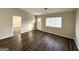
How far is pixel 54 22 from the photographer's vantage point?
7.93 metres

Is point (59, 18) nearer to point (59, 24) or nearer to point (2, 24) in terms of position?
point (59, 24)

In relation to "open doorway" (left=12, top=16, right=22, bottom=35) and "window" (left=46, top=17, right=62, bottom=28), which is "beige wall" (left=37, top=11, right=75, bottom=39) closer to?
"window" (left=46, top=17, right=62, bottom=28)

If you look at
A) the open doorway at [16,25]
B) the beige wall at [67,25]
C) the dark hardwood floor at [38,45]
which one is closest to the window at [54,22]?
the beige wall at [67,25]

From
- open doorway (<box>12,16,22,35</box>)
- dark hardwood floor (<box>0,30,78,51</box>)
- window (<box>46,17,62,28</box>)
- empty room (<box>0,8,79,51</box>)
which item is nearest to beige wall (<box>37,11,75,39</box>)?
empty room (<box>0,8,79,51</box>)

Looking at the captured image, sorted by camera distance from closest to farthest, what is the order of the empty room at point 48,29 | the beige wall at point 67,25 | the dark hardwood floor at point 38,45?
the dark hardwood floor at point 38,45 → the empty room at point 48,29 → the beige wall at point 67,25

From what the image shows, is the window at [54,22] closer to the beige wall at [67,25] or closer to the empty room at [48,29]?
the empty room at [48,29]

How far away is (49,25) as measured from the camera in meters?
8.59

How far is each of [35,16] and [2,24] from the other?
5889mm

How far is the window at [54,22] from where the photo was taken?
7.26 meters

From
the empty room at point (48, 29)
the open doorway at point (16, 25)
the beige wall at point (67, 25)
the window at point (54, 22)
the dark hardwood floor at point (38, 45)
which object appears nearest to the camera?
the dark hardwood floor at point (38, 45)

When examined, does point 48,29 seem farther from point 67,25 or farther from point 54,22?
point 67,25

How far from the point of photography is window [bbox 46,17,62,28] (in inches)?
286

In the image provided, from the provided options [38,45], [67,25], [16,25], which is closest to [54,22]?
[67,25]
